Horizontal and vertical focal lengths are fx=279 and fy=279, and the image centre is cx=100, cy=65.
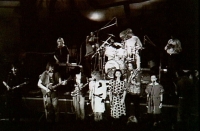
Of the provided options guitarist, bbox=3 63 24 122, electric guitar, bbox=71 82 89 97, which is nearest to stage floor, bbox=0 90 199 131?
guitarist, bbox=3 63 24 122

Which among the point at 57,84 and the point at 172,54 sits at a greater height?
the point at 172,54

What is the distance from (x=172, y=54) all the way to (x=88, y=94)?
2.20 meters

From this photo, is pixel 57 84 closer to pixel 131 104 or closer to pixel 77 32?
pixel 77 32

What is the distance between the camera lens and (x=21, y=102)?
7.04 meters

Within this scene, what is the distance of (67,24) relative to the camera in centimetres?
707

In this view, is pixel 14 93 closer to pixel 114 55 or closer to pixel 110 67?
pixel 110 67

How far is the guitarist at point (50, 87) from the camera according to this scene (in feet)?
21.8

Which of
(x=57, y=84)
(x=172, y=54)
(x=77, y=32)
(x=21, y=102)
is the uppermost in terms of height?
(x=77, y=32)

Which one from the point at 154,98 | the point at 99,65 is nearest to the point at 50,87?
the point at 99,65

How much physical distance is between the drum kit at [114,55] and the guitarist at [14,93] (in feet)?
6.86

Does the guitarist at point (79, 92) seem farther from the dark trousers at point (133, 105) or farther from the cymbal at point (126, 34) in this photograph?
the cymbal at point (126, 34)

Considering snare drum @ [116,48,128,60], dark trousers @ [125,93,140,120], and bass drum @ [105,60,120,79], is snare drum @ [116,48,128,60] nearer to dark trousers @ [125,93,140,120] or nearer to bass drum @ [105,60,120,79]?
bass drum @ [105,60,120,79]

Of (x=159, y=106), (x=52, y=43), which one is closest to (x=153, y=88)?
Answer: (x=159, y=106)

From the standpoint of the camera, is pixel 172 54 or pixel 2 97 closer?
pixel 172 54
